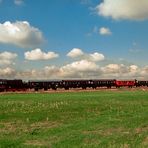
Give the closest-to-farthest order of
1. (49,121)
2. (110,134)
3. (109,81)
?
(110,134)
(49,121)
(109,81)

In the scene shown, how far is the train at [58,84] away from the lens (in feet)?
266

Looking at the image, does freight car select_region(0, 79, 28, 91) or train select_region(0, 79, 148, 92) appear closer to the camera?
freight car select_region(0, 79, 28, 91)

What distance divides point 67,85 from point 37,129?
70.5 m

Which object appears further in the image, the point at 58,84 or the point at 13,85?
the point at 58,84

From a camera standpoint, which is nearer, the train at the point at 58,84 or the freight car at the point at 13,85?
the freight car at the point at 13,85

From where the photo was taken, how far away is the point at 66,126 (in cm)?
1842

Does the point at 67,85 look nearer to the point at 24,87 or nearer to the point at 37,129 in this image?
the point at 24,87

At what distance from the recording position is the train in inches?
3196

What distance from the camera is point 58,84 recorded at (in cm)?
8688

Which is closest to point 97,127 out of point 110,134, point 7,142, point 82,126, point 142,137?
point 82,126

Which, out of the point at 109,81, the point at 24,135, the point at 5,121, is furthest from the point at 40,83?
the point at 24,135

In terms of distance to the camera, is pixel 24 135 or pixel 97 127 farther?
pixel 97 127

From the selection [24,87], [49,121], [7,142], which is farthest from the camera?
[24,87]

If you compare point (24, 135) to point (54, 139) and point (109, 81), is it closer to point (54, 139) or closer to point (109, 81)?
point (54, 139)
